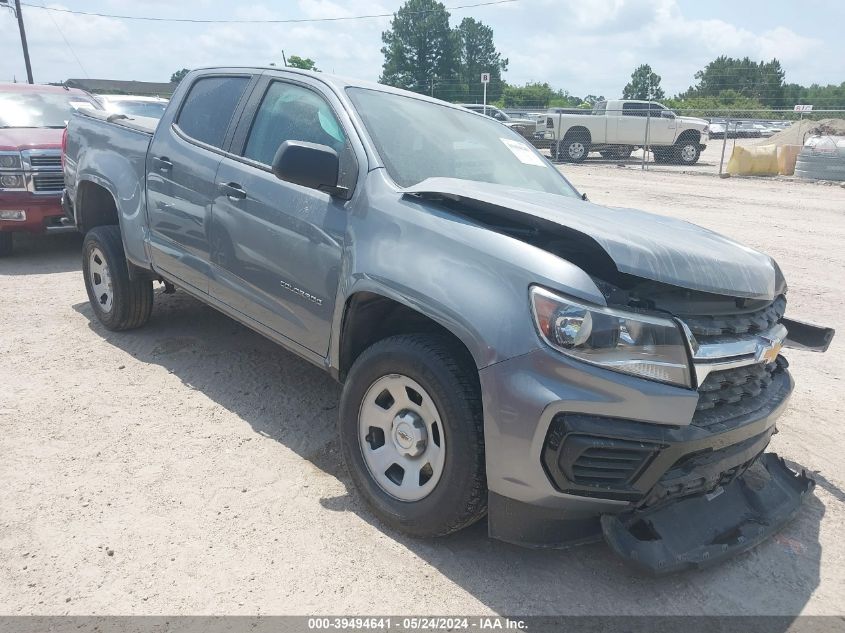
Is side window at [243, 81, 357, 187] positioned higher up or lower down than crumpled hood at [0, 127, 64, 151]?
higher up

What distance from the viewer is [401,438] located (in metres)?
2.87

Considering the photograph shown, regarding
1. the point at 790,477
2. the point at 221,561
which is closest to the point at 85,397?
the point at 221,561

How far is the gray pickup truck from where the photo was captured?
2.39 meters

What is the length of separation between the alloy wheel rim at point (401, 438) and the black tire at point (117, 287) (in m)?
2.79

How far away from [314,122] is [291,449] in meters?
1.73

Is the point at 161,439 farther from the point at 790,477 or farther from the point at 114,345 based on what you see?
the point at 790,477

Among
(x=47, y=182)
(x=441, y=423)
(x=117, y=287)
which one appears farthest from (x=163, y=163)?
(x=47, y=182)

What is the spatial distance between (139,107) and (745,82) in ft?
222

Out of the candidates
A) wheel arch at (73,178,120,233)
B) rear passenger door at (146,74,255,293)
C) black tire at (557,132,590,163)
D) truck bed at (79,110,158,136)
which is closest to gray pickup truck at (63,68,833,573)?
rear passenger door at (146,74,255,293)

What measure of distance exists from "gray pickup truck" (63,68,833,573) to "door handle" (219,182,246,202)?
0.02m

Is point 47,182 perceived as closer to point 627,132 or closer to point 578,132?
point 578,132

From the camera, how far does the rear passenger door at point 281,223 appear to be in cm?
331

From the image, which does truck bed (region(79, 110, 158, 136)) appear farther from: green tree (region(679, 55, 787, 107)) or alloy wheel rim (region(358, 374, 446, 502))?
green tree (region(679, 55, 787, 107))

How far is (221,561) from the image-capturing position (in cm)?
279
